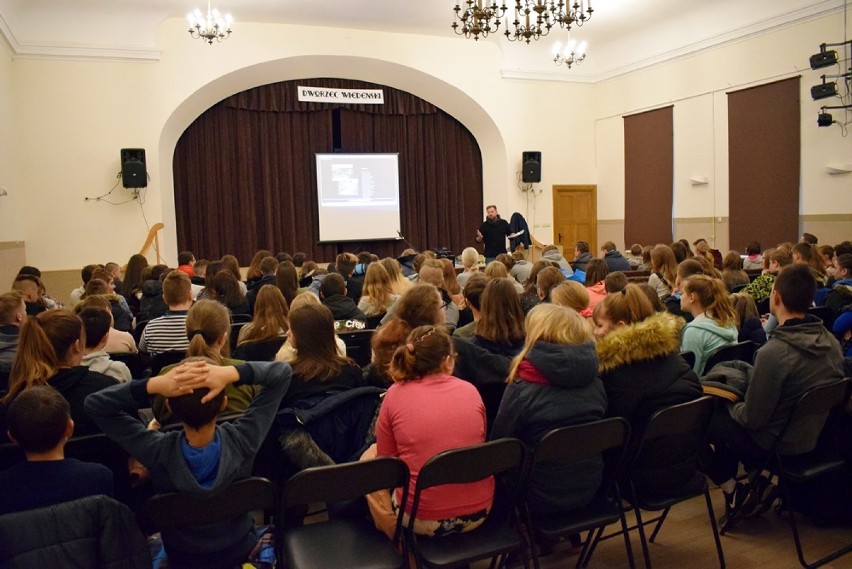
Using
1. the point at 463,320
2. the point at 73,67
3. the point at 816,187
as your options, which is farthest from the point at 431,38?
the point at 463,320

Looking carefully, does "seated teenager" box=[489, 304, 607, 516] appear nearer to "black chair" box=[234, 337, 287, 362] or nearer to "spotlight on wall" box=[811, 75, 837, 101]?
"black chair" box=[234, 337, 287, 362]

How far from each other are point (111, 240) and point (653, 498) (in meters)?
9.24

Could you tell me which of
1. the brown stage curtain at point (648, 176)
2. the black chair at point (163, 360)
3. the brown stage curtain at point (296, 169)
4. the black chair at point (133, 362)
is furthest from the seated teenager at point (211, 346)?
the brown stage curtain at point (648, 176)

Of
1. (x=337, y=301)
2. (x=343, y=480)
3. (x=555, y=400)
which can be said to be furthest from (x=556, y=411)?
(x=337, y=301)

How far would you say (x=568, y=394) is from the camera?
92.1 inches

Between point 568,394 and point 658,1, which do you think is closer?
point 568,394

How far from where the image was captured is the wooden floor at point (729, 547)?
2773 mm

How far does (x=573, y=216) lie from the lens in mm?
13195

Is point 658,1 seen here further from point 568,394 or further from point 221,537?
point 221,537

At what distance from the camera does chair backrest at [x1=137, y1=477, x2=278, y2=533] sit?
1.83 m

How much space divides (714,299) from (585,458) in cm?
165

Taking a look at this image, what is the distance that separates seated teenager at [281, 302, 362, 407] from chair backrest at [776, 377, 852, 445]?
175 centimetres

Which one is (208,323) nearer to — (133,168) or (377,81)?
(133,168)

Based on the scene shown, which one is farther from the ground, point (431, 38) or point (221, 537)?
point (431, 38)
